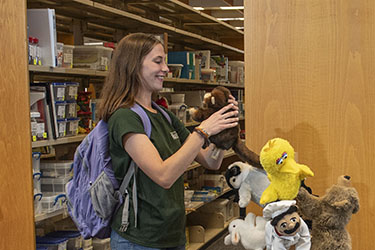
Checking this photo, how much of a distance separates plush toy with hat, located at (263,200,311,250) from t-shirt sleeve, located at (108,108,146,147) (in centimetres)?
55

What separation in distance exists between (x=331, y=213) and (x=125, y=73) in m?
0.88

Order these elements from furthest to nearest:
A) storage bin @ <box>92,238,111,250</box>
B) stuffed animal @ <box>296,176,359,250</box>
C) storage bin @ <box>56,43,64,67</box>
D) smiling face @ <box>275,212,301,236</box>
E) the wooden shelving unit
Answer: storage bin @ <box>92,238,111,250</box>, the wooden shelving unit, storage bin @ <box>56,43,64,67</box>, stuffed animal @ <box>296,176,359,250</box>, smiling face @ <box>275,212,301,236</box>

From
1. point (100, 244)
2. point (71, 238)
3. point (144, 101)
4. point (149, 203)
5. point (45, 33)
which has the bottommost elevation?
point (100, 244)

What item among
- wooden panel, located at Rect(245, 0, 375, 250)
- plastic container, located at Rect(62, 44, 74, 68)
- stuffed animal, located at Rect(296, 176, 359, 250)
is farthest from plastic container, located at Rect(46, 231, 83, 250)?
stuffed animal, located at Rect(296, 176, 359, 250)

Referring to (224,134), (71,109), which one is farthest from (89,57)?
(224,134)

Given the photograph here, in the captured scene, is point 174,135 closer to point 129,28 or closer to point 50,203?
point 50,203

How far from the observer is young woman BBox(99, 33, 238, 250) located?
169 cm

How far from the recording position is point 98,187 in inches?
71.3

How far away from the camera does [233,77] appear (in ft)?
21.7

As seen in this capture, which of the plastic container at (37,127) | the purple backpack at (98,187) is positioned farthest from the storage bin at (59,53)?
the purple backpack at (98,187)

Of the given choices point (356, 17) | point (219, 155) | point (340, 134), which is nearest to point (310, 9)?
point (356, 17)

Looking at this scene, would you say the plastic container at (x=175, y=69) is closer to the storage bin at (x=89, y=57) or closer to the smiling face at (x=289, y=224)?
the storage bin at (x=89, y=57)

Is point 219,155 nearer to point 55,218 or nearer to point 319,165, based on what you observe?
point 319,165

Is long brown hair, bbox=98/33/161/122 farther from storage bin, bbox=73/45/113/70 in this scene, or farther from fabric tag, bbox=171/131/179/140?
storage bin, bbox=73/45/113/70
